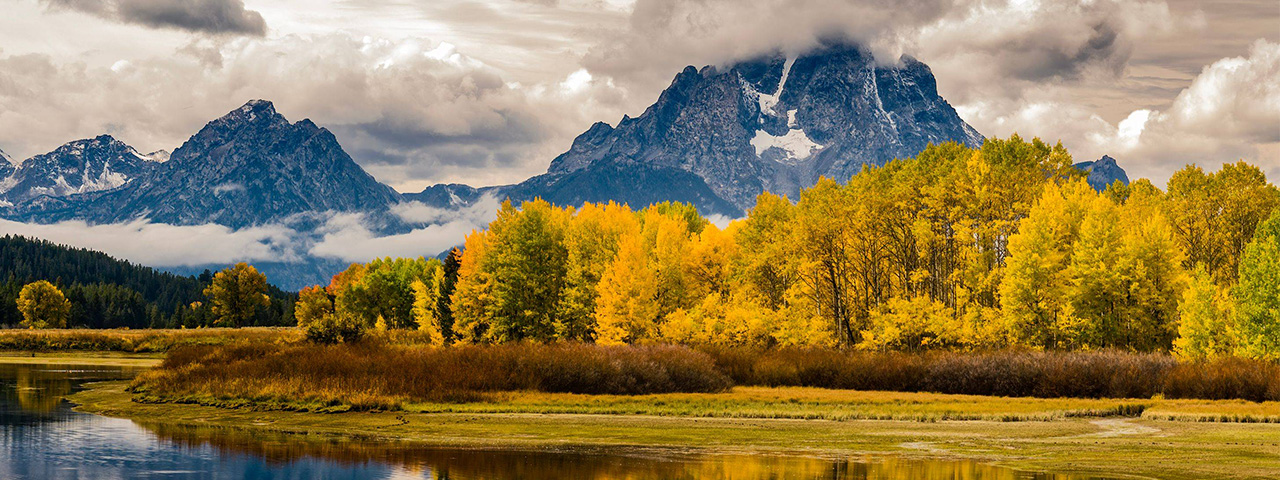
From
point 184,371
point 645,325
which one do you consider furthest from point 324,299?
point 184,371

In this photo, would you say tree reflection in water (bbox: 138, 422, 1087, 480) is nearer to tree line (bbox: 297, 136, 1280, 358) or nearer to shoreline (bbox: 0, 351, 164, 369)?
tree line (bbox: 297, 136, 1280, 358)

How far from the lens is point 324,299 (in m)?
182

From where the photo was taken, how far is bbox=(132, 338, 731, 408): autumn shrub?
159 ft

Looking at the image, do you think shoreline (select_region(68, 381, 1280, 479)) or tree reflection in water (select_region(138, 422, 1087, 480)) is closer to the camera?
tree reflection in water (select_region(138, 422, 1087, 480))

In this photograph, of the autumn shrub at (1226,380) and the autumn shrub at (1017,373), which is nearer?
the autumn shrub at (1226,380)

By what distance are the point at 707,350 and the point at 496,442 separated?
32.7 m

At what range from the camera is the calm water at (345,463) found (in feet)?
92.1

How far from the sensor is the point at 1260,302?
55.2 meters

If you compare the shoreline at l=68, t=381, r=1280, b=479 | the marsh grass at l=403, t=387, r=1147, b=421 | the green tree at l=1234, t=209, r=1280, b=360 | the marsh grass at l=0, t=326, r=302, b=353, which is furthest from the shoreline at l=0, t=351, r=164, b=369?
the green tree at l=1234, t=209, r=1280, b=360

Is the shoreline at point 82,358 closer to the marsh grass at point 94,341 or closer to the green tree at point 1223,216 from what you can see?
the marsh grass at point 94,341

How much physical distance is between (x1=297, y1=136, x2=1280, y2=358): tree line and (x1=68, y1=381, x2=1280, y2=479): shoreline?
22.6 meters

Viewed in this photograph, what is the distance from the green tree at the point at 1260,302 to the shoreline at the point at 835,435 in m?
17.0

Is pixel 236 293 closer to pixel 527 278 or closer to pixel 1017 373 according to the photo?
pixel 527 278

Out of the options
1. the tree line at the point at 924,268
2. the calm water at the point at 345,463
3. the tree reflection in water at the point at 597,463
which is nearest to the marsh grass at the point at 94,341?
the tree line at the point at 924,268
